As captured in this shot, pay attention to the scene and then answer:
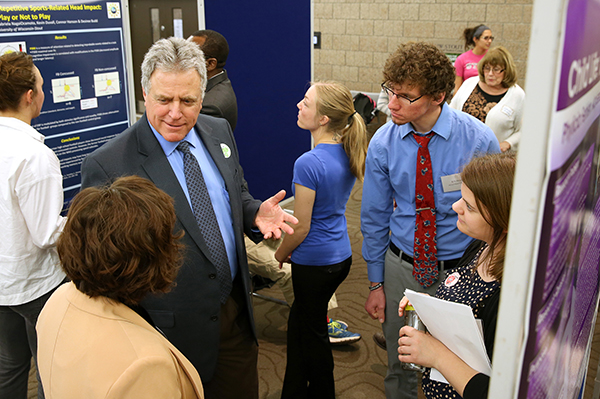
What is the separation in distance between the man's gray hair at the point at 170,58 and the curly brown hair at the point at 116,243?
624 millimetres

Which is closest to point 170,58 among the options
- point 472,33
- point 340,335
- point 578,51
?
point 578,51

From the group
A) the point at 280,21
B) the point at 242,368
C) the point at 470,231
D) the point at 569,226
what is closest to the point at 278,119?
the point at 280,21

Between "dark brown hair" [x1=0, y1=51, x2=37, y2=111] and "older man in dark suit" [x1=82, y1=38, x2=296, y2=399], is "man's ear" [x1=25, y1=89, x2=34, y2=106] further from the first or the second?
"older man in dark suit" [x1=82, y1=38, x2=296, y2=399]

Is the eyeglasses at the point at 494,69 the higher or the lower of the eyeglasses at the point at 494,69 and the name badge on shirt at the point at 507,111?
the higher

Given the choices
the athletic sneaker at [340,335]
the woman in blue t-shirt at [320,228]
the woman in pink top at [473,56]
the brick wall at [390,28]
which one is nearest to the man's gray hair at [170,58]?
the woman in blue t-shirt at [320,228]

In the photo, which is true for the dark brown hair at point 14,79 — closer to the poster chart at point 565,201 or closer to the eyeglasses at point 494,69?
the poster chart at point 565,201

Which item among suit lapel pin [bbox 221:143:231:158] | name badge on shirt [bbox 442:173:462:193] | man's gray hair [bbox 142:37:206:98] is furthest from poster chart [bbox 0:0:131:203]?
name badge on shirt [bbox 442:173:462:193]

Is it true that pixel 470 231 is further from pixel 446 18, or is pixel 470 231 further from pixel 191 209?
pixel 446 18

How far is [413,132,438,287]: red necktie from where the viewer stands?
6.22ft

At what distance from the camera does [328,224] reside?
2.28m

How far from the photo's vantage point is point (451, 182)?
1880mm

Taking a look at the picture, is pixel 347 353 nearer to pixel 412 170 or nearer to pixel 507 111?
pixel 412 170

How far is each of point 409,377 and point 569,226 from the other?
5.99 ft

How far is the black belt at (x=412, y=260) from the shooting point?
1.92 meters
